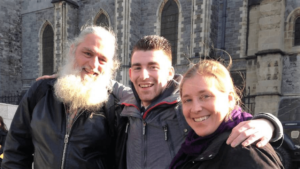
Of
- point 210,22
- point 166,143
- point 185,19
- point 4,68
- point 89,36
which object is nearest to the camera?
point 166,143

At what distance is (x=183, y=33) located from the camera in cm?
1360

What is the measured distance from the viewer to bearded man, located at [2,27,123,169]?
1971 millimetres

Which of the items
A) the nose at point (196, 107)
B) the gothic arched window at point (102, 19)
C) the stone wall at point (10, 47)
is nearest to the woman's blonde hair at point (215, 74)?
the nose at point (196, 107)

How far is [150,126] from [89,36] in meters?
0.91

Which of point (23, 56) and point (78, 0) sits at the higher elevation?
point (78, 0)

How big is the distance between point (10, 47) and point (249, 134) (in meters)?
20.6

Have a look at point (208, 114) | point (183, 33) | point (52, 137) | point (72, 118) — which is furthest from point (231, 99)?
point (183, 33)

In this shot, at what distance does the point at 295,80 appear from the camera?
36.4 ft

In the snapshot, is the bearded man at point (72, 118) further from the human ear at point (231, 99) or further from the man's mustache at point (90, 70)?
the human ear at point (231, 99)

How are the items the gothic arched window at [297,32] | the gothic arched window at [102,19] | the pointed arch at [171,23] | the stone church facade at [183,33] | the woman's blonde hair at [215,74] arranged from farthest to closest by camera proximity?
A: the gothic arched window at [102,19]
the pointed arch at [171,23]
the gothic arched window at [297,32]
the stone church facade at [183,33]
the woman's blonde hair at [215,74]

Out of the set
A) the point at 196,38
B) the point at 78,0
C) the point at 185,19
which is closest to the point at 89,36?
the point at 196,38

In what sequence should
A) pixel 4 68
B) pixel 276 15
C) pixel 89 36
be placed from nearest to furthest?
pixel 89 36, pixel 276 15, pixel 4 68

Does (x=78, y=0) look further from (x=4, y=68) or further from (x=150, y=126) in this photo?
(x=150, y=126)

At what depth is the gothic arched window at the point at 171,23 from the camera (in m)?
14.1
